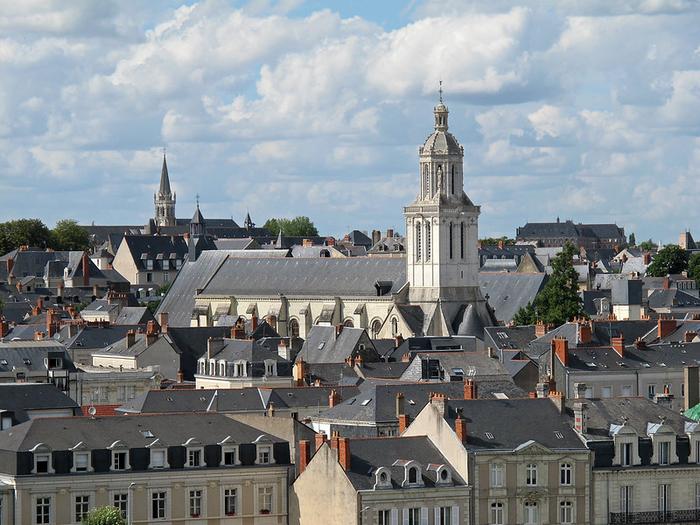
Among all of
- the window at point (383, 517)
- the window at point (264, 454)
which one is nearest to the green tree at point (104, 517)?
the window at point (264, 454)

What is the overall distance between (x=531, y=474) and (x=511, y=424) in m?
1.72

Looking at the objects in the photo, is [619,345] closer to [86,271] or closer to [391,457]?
[391,457]

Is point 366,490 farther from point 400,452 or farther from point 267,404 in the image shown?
point 267,404

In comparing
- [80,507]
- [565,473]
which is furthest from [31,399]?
[565,473]

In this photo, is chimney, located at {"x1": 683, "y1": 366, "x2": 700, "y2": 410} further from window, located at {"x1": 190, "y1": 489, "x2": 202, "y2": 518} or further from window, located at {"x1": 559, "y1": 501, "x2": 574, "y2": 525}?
window, located at {"x1": 190, "y1": 489, "x2": 202, "y2": 518}

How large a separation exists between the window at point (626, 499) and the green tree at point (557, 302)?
65.9 meters

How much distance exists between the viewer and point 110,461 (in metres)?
64.8

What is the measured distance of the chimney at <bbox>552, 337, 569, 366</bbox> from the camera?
9562cm

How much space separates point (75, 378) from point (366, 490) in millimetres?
39709

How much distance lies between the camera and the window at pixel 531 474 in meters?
65.5

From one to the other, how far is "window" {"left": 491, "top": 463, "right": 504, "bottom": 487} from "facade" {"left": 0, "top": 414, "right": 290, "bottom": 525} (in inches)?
242

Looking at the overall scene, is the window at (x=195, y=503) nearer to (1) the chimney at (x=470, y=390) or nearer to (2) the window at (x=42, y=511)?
(2) the window at (x=42, y=511)

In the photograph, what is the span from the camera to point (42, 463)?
63.8 meters

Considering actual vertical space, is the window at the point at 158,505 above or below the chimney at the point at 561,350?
below
